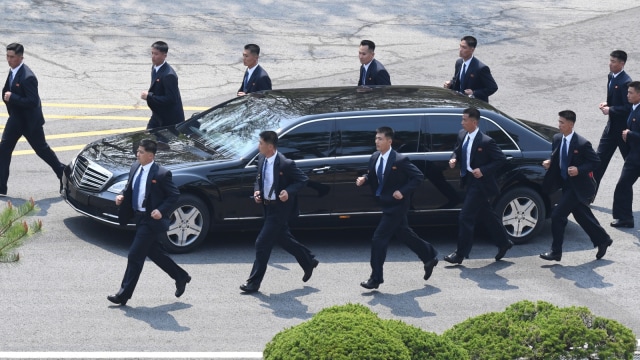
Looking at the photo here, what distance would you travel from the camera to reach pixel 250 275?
10.7 meters

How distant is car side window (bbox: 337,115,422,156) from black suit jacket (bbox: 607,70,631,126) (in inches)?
112

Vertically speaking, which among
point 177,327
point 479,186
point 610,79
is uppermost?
point 610,79

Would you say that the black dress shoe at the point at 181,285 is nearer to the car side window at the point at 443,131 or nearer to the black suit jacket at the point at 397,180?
the black suit jacket at the point at 397,180

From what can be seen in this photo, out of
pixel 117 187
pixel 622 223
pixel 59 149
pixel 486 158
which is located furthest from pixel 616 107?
pixel 59 149

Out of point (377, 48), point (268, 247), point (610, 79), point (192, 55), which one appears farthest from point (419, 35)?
point (268, 247)

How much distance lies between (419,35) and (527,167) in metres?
11.5

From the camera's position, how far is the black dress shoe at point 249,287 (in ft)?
34.9

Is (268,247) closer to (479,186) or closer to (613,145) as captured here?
(479,186)

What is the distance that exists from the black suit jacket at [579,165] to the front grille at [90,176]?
482 centimetres

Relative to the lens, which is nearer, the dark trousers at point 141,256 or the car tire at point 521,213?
the dark trousers at point 141,256

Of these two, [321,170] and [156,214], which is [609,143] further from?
[156,214]

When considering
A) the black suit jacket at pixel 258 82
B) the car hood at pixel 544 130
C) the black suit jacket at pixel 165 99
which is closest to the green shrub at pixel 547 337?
the car hood at pixel 544 130

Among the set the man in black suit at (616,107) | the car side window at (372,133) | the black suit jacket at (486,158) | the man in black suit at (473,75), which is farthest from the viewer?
the man in black suit at (473,75)

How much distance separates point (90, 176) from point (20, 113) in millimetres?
2178
